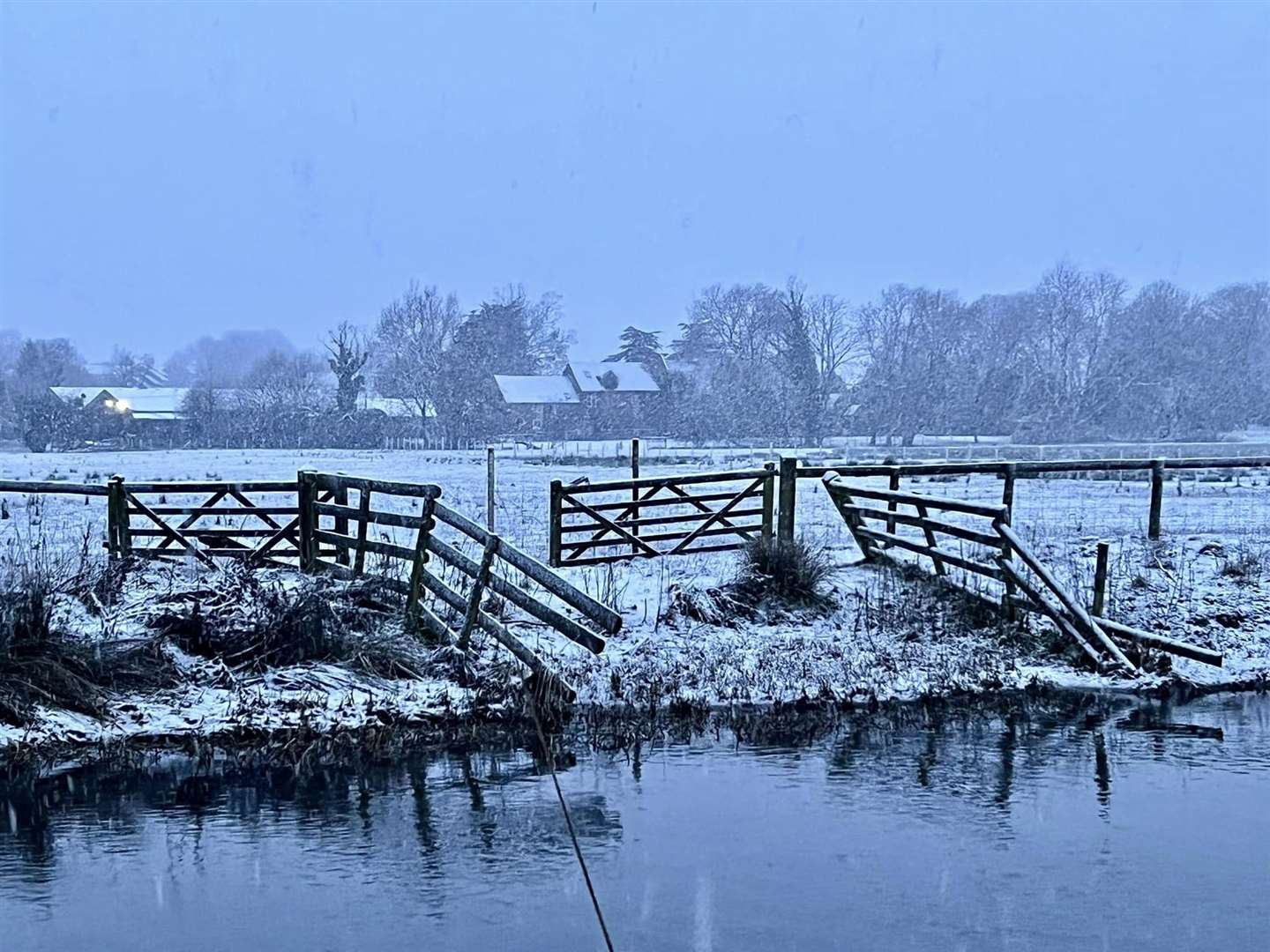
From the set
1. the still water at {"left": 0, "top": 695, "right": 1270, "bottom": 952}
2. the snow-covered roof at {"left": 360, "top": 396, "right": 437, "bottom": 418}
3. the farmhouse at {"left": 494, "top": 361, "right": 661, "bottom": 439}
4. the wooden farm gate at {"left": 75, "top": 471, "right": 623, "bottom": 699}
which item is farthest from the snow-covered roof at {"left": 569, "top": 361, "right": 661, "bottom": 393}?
the still water at {"left": 0, "top": 695, "right": 1270, "bottom": 952}

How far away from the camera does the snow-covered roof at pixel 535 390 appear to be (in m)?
83.2

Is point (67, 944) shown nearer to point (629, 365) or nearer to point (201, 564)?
point (201, 564)

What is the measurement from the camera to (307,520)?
51.3 ft

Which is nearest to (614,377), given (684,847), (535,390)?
(535,390)

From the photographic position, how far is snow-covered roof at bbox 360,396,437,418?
279 feet

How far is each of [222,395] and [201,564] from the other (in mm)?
73659

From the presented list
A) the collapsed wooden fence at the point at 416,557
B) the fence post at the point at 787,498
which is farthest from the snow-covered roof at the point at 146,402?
the fence post at the point at 787,498

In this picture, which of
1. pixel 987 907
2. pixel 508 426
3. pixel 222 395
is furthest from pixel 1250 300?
pixel 987 907

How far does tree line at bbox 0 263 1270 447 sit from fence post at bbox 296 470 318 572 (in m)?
61.1

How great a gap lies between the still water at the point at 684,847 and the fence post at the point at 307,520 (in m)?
5.84

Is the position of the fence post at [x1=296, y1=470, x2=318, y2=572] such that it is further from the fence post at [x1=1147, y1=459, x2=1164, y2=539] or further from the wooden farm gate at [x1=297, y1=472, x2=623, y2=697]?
the fence post at [x1=1147, y1=459, x2=1164, y2=539]

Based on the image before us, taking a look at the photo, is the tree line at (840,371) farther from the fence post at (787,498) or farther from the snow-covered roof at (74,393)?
the fence post at (787,498)

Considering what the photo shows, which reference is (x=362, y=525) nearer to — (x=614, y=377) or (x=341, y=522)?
(x=341, y=522)

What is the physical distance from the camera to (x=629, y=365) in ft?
293
